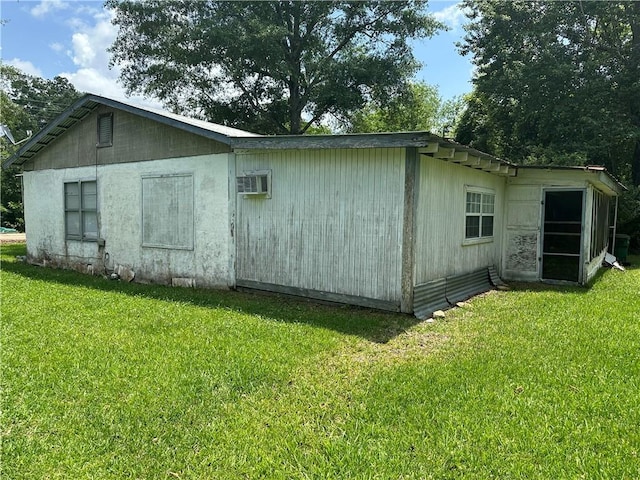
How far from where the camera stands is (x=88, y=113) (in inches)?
402

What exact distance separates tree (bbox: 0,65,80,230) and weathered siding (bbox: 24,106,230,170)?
318 inches

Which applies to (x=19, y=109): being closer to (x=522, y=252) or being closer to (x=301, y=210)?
(x=301, y=210)

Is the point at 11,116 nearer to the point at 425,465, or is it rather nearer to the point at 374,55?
the point at 374,55

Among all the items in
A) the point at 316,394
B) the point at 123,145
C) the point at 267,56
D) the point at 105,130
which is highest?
the point at 267,56

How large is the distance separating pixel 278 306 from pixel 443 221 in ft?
9.61

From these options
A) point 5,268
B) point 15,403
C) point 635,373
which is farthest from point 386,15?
point 15,403

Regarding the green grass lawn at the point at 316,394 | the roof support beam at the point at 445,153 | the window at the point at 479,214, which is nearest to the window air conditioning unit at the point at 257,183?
the green grass lawn at the point at 316,394

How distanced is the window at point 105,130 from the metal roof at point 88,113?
11.8 inches

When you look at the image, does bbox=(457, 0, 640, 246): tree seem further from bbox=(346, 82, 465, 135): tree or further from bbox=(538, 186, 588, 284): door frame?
bbox=(538, 186, 588, 284): door frame

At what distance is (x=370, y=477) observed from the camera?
8.38 ft

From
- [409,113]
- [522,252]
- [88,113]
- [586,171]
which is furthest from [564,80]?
[88,113]

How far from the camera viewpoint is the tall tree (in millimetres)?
15945

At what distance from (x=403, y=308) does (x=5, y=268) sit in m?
10.0

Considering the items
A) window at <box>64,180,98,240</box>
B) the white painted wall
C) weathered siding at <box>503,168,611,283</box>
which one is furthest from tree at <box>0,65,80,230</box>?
weathered siding at <box>503,168,611,283</box>
